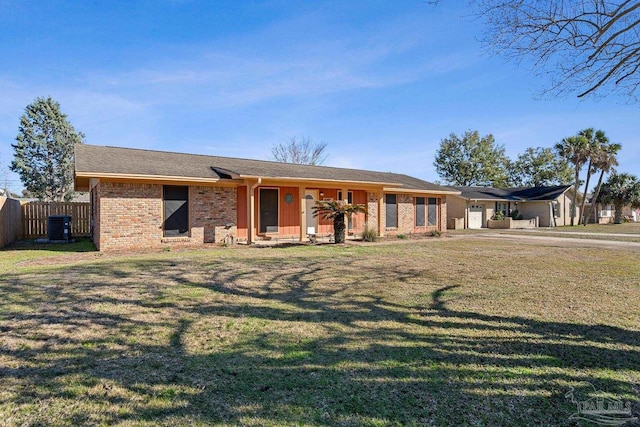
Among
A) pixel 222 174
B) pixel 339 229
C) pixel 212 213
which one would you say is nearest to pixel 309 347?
pixel 339 229

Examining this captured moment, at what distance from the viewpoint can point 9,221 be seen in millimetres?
13711

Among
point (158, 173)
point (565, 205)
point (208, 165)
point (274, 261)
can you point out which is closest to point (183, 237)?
point (158, 173)

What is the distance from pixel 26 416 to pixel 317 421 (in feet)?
6.93

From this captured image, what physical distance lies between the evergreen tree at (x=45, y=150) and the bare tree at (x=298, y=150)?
1974cm

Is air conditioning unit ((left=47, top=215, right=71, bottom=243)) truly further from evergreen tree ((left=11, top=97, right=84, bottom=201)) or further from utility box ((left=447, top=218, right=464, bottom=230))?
utility box ((left=447, top=218, right=464, bottom=230))

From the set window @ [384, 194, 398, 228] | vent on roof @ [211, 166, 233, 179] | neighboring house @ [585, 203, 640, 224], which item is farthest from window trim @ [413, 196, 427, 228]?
neighboring house @ [585, 203, 640, 224]

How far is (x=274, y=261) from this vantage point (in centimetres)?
975

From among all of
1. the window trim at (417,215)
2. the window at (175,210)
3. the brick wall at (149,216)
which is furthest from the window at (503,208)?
the window at (175,210)

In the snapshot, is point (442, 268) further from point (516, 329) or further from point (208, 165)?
point (208, 165)

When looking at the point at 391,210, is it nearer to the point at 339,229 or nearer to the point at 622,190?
the point at 339,229

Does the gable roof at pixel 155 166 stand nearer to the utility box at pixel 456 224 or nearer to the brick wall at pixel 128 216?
the brick wall at pixel 128 216

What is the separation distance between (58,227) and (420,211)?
1808cm

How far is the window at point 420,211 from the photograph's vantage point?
21.0 meters

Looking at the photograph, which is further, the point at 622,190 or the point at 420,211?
the point at 622,190
